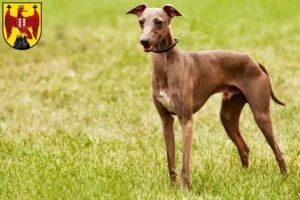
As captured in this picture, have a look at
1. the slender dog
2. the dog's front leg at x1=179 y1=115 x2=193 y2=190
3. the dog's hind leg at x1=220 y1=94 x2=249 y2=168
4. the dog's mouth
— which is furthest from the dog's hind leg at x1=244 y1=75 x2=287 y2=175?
the dog's mouth

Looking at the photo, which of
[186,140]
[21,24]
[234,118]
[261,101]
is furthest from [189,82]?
[21,24]

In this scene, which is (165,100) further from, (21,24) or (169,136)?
(21,24)

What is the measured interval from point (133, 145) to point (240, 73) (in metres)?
2.23

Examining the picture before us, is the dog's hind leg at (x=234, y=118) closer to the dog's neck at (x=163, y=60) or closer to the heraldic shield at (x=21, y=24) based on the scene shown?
the dog's neck at (x=163, y=60)

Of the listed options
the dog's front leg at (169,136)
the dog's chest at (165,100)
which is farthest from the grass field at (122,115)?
the dog's chest at (165,100)

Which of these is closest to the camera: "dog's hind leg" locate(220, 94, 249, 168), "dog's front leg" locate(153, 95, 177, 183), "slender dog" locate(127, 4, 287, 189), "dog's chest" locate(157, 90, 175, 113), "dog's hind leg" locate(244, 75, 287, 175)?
"slender dog" locate(127, 4, 287, 189)

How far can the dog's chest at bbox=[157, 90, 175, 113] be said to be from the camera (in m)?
6.78

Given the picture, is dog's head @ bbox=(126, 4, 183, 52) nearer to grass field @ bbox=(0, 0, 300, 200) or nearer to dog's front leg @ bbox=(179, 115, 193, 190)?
dog's front leg @ bbox=(179, 115, 193, 190)

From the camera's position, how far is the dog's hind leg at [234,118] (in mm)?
7766

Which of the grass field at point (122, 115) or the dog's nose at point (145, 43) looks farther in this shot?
the grass field at point (122, 115)

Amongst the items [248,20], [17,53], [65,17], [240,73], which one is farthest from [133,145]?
[65,17]

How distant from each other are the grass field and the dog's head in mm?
1457

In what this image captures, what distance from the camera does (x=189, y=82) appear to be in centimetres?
686

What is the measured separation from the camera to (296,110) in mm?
11203
